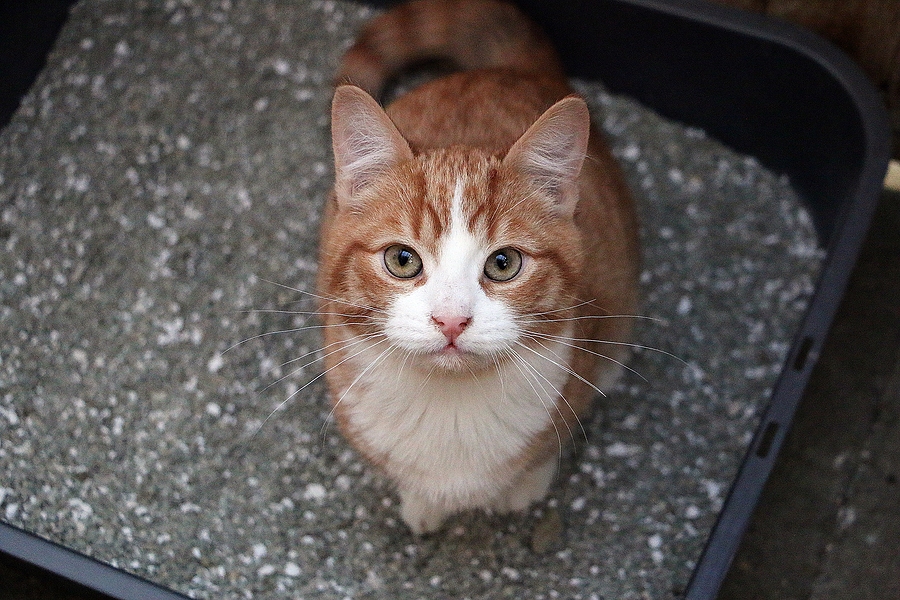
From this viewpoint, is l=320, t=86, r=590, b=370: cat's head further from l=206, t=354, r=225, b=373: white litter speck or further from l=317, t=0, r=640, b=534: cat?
l=206, t=354, r=225, b=373: white litter speck

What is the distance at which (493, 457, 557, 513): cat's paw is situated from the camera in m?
1.99

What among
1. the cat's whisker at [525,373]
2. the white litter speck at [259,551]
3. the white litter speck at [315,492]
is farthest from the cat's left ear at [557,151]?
the white litter speck at [259,551]

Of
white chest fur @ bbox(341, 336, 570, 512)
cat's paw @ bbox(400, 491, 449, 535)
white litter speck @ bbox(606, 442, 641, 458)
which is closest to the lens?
white chest fur @ bbox(341, 336, 570, 512)

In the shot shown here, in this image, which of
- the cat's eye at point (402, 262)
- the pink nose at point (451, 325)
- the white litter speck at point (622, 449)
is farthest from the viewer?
the white litter speck at point (622, 449)

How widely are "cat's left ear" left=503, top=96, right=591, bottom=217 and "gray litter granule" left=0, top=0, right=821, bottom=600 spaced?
0.62 m

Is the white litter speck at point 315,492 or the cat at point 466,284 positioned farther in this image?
the white litter speck at point 315,492

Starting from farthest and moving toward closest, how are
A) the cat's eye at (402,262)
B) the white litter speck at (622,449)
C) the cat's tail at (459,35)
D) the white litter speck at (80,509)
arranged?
the cat's tail at (459,35) → the white litter speck at (622,449) → the white litter speck at (80,509) → the cat's eye at (402,262)

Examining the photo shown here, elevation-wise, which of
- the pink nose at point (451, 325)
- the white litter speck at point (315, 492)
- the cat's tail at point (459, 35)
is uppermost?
the cat's tail at point (459, 35)

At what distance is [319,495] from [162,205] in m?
0.91

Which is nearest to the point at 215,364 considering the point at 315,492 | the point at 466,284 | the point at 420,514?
the point at 315,492

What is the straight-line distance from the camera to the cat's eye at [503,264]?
1478 millimetres

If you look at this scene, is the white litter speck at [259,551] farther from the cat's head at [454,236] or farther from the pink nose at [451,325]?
the pink nose at [451,325]

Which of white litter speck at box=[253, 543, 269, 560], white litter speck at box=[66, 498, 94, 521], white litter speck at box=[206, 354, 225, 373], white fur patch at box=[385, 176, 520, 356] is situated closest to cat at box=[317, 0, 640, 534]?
white fur patch at box=[385, 176, 520, 356]

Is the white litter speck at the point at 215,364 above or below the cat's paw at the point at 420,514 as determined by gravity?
above
